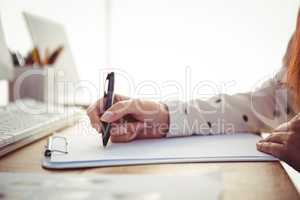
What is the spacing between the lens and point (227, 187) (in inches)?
14.6

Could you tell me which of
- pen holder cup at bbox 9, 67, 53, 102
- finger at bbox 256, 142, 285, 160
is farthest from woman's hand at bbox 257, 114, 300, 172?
A: pen holder cup at bbox 9, 67, 53, 102

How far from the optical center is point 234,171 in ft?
1.42

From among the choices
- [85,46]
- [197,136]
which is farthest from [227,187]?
[85,46]

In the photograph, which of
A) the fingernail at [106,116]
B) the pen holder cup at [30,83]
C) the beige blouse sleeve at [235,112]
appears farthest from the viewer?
the pen holder cup at [30,83]

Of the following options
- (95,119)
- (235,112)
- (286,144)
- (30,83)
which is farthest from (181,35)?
(286,144)

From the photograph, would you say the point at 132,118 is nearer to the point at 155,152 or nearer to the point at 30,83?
the point at 155,152

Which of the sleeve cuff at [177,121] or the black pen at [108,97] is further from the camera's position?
the sleeve cuff at [177,121]

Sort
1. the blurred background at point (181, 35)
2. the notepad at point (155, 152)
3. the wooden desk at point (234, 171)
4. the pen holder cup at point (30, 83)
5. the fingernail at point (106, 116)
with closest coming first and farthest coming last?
1. the wooden desk at point (234, 171)
2. the notepad at point (155, 152)
3. the fingernail at point (106, 116)
4. the pen holder cup at point (30, 83)
5. the blurred background at point (181, 35)

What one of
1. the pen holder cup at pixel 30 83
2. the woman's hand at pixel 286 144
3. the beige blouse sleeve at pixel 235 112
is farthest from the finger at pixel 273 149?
the pen holder cup at pixel 30 83

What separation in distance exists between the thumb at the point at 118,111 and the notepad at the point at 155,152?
5 cm

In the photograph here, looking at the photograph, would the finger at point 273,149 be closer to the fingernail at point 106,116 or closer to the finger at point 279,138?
the finger at point 279,138

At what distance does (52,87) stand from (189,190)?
97cm

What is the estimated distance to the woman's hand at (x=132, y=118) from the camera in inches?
23.7

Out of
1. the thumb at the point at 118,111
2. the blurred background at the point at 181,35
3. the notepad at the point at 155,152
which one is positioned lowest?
the notepad at the point at 155,152
